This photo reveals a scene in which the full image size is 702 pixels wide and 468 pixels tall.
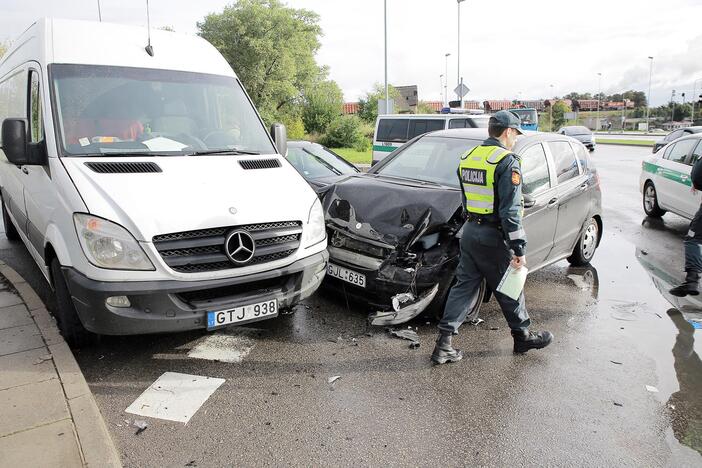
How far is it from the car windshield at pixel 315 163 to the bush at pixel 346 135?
2532 centimetres

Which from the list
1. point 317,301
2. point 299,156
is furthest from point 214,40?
point 317,301

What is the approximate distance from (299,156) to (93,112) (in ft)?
13.8

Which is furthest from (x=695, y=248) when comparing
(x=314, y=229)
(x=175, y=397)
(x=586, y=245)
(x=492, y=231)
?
(x=175, y=397)

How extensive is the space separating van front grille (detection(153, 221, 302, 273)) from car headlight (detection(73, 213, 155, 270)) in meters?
0.15

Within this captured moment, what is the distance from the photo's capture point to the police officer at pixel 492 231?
397 cm

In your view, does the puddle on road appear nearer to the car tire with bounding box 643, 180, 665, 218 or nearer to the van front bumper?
the car tire with bounding box 643, 180, 665, 218

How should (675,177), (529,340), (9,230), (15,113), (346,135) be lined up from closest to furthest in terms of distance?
(529,340) < (15,113) < (9,230) < (675,177) < (346,135)

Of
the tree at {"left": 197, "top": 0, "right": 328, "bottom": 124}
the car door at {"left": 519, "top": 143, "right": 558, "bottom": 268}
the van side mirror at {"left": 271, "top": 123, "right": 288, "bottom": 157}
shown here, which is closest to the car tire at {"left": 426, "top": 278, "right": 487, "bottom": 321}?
the car door at {"left": 519, "top": 143, "right": 558, "bottom": 268}

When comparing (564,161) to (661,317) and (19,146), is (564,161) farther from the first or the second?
(19,146)

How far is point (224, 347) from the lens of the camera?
453 centimetres

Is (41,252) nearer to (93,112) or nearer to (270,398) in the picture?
(93,112)

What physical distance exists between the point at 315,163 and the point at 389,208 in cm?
352

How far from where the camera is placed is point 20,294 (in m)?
5.40

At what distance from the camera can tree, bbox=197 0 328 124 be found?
48.4m
